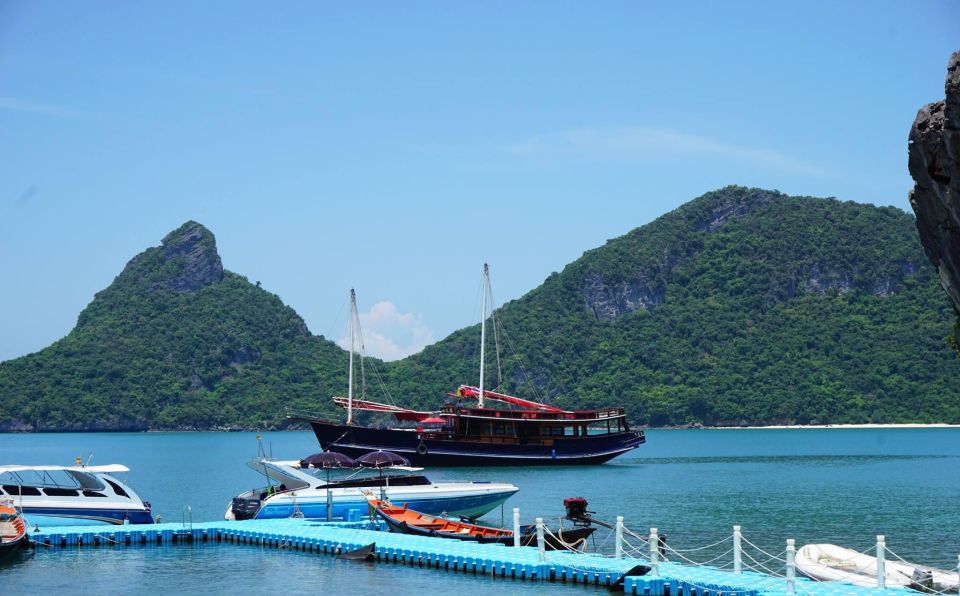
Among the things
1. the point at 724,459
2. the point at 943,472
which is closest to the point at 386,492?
the point at 943,472

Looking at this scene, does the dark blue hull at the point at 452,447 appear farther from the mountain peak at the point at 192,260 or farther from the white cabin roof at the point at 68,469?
the mountain peak at the point at 192,260

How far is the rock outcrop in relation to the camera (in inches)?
701

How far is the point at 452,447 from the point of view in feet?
220

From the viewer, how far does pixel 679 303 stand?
173750 mm

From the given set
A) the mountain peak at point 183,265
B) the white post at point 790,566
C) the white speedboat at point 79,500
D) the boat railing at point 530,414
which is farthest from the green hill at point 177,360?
the white post at point 790,566

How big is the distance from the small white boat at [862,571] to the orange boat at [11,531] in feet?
54.2

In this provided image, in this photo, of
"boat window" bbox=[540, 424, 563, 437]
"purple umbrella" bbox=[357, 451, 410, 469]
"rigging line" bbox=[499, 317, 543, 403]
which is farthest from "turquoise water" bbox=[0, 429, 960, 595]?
"rigging line" bbox=[499, 317, 543, 403]

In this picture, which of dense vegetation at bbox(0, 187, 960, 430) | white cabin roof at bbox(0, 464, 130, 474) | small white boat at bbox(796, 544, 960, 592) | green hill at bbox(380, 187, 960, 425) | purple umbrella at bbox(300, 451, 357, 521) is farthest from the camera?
dense vegetation at bbox(0, 187, 960, 430)

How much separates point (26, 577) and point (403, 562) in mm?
7890

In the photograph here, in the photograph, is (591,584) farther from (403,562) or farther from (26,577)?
(26,577)

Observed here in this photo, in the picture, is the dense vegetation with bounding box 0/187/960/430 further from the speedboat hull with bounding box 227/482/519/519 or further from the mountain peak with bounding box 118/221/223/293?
the speedboat hull with bounding box 227/482/519/519

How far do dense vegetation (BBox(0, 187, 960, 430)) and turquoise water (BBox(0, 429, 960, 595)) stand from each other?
4072 centimetres

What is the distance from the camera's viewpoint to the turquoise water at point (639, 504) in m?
25.5

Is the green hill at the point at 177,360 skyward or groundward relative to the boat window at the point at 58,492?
skyward
